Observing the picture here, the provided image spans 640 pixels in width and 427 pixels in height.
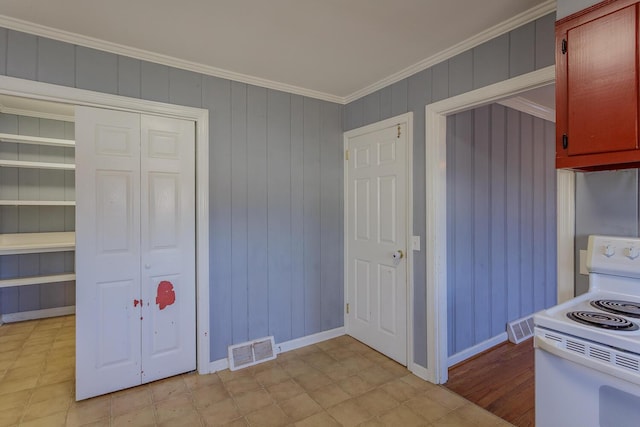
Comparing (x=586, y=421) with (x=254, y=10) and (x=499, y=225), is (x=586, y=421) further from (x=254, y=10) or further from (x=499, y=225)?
(x=254, y=10)

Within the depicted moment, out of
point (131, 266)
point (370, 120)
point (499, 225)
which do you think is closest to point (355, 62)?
point (370, 120)

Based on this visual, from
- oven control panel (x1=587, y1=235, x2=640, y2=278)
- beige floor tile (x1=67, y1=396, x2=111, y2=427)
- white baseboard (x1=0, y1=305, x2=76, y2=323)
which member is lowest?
beige floor tile (x1=67, y1=396, x2=111, y2=427)

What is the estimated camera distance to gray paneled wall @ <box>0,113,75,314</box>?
365cm

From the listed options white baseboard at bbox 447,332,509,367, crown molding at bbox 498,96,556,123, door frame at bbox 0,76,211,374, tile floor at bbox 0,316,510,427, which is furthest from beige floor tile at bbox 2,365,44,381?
crown molding at bbox 498,96,556,123

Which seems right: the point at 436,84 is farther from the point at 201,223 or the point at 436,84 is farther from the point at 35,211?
the point at 35,211

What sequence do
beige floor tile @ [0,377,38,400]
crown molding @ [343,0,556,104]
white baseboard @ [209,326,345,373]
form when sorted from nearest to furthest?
crown molding @ [343,0,556,104] → beige floor tile @ [0,377,38,400] → white baseboard @ [209,326,345,373]

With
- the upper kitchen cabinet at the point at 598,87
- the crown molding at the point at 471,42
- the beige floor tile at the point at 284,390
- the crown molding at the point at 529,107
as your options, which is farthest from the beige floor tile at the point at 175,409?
the crown molding at the point at 529,107

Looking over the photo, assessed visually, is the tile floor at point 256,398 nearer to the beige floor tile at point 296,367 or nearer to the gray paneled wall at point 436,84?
the beige floor tile at point 296,367

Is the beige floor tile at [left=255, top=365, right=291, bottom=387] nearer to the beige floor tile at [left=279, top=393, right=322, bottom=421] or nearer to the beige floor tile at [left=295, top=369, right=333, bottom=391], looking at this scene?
the beige floor tile at [left=295, top=369, right=333, bottom=391]

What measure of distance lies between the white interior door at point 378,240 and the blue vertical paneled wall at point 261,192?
7.3 inches

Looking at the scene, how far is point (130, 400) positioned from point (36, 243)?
227 centimetres

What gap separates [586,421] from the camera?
117 centimetres

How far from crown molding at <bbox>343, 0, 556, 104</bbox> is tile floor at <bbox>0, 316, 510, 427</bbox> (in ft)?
7.93

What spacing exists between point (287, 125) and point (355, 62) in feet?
2.73
